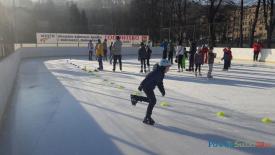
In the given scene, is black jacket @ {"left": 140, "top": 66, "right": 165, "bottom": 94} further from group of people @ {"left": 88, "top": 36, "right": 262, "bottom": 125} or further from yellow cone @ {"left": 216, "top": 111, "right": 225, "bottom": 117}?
yellow cone @ {"left": 216, "top": 111, "right": 225, "bottom": 117}

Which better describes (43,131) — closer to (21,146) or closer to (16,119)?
(21,146)

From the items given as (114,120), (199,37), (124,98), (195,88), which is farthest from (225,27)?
(114,120)

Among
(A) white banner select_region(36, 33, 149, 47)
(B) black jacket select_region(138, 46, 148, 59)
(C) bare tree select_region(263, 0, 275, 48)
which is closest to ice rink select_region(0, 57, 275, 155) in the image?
(B) black jacket select_region(138, 46, 148, 59)

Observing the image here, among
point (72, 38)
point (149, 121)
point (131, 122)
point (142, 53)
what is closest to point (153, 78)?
point (149, 121)

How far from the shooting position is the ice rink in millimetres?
4902

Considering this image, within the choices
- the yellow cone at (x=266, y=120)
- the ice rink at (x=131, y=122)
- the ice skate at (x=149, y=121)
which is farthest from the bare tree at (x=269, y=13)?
the ice skate at (x=149, y=121)

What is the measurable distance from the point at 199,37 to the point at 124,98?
23.7m

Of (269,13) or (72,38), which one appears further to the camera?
(269,13)

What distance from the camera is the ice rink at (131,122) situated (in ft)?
16.1

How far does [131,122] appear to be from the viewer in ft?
20.8

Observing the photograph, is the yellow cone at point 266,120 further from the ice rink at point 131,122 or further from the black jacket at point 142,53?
the black jacket at point 142,53

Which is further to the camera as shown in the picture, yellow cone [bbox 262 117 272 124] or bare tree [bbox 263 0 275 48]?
bare tree [bbox 263 0 275 48]

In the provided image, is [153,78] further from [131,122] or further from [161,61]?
[131,122]

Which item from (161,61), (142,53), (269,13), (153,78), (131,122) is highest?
(269,13)
